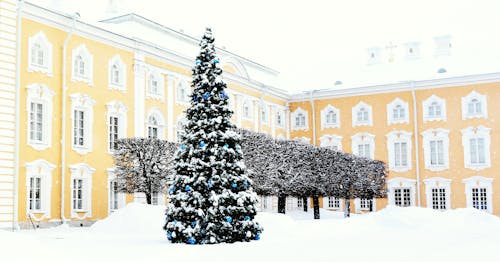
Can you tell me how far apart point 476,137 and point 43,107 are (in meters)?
27.5

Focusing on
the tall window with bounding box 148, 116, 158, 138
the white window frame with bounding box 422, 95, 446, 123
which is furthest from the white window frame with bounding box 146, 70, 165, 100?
the white window frame with bounding box 422, 95, 446, 123

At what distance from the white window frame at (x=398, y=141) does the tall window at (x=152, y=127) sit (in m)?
18.0

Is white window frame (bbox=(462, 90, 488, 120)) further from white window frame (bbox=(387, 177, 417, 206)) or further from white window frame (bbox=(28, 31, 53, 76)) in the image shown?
white window frame (bbox=(28, 31, 53, 76))

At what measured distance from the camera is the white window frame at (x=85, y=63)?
26.0 meters

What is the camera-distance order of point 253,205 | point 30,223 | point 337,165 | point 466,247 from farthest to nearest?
point 337,165
point 30,223
point 253,205
point 466,247

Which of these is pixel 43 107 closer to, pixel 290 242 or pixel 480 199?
pixel 290 242

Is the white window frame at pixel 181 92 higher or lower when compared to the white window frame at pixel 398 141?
higher

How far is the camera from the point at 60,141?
24719mm

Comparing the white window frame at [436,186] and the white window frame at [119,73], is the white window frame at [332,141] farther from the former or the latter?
the white window frame at [119,73]

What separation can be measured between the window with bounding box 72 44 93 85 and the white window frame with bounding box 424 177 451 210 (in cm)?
2385

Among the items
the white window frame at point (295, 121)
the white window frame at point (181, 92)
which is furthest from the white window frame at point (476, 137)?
the white window frame at point (181, 92)

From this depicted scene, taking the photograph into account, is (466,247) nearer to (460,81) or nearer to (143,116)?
(143,116)

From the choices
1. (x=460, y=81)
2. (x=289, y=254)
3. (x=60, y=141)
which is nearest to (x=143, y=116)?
(x=60, y=141)

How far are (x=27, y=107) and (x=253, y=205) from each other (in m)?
11.1
